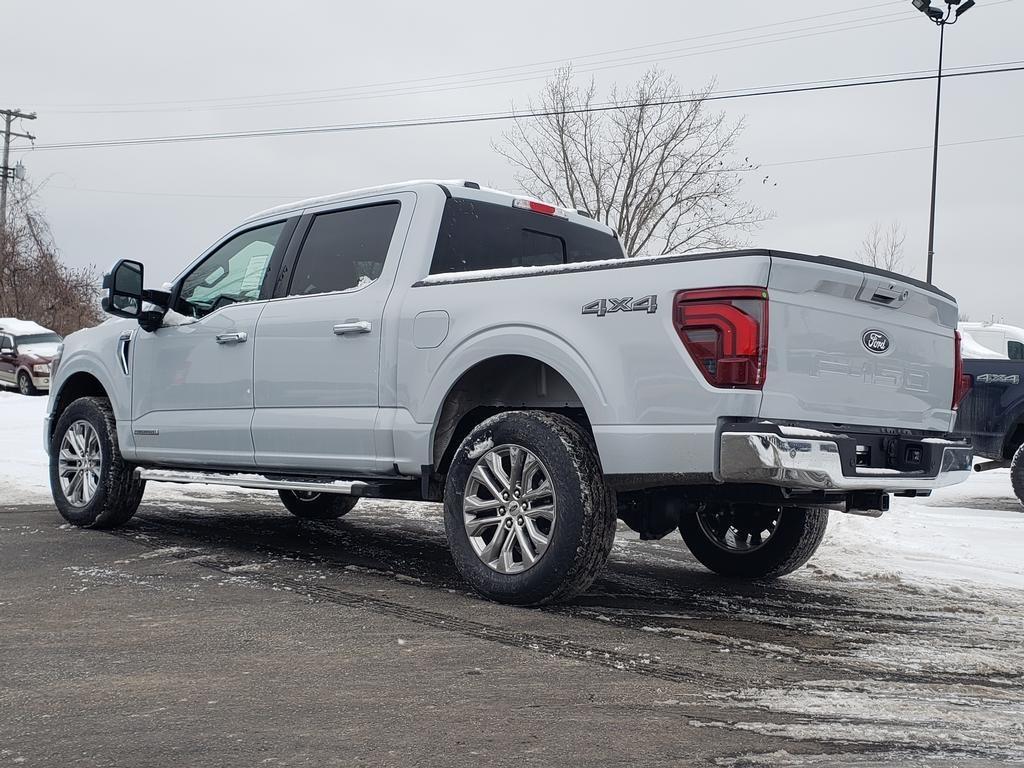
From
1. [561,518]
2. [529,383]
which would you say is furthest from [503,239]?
[561,518]

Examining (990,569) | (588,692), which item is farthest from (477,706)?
(990,569)

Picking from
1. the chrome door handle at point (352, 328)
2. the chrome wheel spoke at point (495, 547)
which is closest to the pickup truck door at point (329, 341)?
the chrome door handle at point (352, 328)

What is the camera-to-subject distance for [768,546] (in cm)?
580

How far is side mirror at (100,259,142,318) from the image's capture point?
6.68 meters

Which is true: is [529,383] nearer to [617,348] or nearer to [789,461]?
[617,348]

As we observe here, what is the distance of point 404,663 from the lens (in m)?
3.71

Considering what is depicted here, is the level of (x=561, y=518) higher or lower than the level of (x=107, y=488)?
higher

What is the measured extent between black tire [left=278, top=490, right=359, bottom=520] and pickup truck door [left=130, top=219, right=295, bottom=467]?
1513 millimetres

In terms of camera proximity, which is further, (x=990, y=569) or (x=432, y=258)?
(x=990, y=569)

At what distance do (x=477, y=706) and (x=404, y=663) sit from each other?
0.54 meters

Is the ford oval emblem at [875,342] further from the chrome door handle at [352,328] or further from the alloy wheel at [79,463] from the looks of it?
the alloy wheel at [79,463]

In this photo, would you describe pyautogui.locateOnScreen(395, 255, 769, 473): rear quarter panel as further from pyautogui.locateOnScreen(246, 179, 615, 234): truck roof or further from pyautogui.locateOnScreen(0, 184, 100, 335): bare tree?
pyautogui.locateOnScreen(0, 184, 100, 335): bare tree

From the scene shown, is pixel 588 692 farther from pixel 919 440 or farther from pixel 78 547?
pixel 78 547

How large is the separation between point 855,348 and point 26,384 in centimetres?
2647
